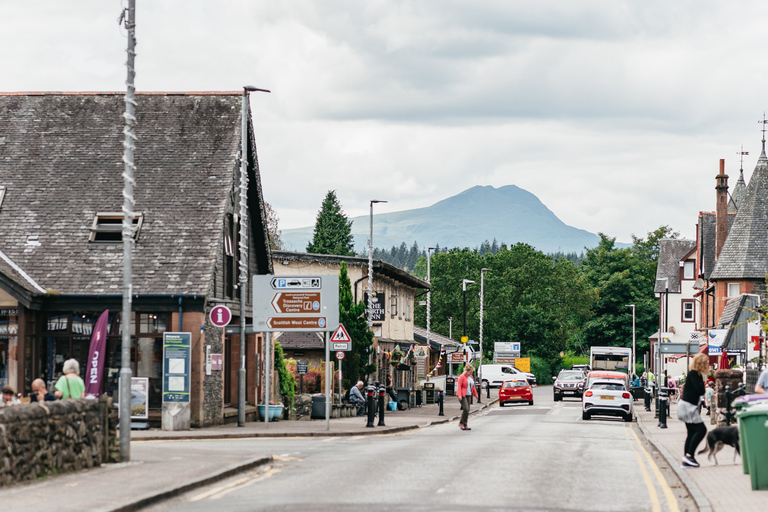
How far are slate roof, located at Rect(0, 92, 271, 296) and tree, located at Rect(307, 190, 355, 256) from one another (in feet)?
231

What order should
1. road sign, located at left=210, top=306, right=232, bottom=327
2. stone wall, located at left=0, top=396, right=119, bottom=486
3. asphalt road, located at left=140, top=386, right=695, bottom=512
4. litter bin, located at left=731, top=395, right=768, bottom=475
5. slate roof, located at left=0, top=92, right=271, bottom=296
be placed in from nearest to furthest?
asphalt road, located at left=140, top=386, right=695, bottom=512, stone wall, located at left=0, top=396, right=119, bottom=486, litter bin, located at left=731, top=395, right=768, bottom=475, road sign, located at left=210, top=306, right=232, bottom=327, slate roof, located at left=0, top=92, right=271, bottom=296

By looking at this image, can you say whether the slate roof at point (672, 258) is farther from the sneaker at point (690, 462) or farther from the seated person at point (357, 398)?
the sneaker at point (690, 462)

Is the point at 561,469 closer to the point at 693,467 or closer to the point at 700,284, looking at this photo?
the point at 693,467

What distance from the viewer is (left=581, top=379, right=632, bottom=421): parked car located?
37.9 m

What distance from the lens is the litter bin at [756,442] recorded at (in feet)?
47.0

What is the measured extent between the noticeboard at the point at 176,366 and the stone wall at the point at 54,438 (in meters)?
10.3

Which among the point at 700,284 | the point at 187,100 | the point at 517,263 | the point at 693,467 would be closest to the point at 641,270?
the point at 517,263

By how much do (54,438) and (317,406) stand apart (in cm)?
2120

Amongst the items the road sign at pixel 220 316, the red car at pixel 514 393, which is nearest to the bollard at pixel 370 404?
the road sign at pixel 220 316

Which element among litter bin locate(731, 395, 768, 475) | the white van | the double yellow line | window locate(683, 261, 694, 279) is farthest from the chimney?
litter bin locate(731, 395, 768, 475)

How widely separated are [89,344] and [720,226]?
163 feet

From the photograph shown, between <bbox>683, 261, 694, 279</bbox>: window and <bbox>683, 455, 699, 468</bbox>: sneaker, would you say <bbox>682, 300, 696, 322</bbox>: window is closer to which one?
<bbox>683, 261, 694, 279</bbox>: window

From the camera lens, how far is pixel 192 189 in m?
30.6

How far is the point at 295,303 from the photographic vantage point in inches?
1161
